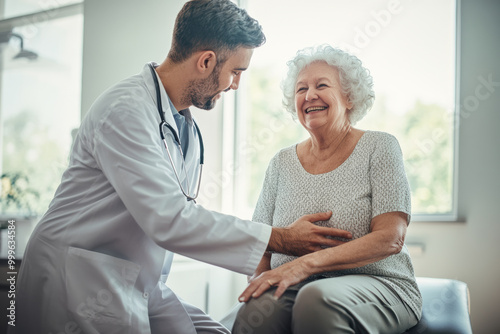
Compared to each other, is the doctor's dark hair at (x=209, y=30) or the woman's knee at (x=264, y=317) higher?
the doctor's dark hair at (x=209, y=30)

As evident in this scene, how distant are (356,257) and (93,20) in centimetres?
220

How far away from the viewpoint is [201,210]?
1.09m

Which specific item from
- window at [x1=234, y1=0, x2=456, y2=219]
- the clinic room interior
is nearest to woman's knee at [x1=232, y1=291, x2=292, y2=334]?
the clinic room interior

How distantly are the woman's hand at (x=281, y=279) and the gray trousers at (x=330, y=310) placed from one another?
17mm

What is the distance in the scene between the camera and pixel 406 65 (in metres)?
2.57

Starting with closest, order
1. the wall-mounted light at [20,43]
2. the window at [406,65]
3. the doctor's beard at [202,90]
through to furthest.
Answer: the doctor's beard at [202,90], the window at [406,65], the wall-mounted light at [20,43]

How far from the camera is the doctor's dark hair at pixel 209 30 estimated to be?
1.27 metres

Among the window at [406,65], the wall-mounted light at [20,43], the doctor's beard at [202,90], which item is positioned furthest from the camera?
the wall-mounted light at [20,43]

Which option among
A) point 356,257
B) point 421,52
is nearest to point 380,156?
point 356,257

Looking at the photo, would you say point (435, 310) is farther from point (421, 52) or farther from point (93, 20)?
point (93, 20)

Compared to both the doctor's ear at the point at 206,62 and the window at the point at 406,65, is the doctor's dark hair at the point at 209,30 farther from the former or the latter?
the window at the point at 406,65

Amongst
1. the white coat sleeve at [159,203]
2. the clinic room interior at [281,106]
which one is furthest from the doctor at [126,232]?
the clinic room interior at [281,106]

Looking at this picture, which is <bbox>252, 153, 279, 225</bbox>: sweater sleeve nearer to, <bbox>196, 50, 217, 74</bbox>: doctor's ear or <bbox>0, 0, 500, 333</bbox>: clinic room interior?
<bbox>196, 50, 217, 74</bbox>: doctor's ear

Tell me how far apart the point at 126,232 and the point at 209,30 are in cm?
63
